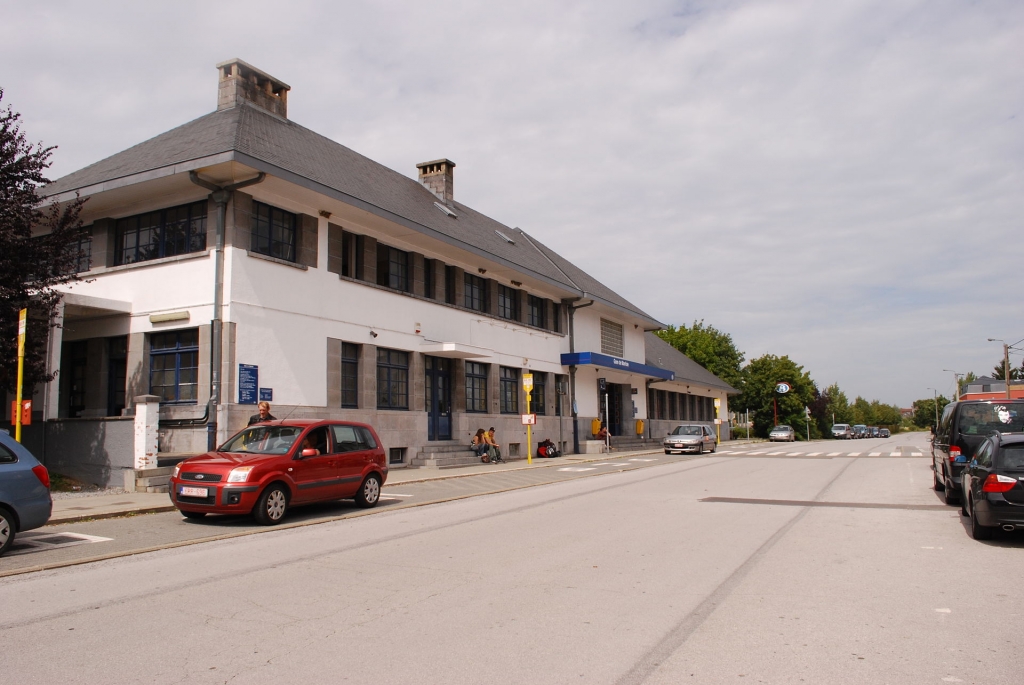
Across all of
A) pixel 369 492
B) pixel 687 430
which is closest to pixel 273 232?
pixel 369 492

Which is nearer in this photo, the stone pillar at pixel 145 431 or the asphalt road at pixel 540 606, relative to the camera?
the asphalt road at pixel 540 606

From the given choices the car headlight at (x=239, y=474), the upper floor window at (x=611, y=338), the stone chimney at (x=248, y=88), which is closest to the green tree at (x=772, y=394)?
the upper floor window at (x=611, y=338)

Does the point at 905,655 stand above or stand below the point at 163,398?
below

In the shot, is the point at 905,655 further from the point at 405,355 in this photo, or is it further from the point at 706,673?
the point at 405,355

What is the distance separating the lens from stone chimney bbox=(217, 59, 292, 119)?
22.4m

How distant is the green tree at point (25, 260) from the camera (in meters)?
14.9

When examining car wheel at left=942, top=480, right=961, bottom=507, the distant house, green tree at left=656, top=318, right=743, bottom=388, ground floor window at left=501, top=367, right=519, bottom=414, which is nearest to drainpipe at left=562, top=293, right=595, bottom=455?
ground floor window at left=501, top=367, right=519, bottom=414

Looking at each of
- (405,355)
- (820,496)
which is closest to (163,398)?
(405,355)

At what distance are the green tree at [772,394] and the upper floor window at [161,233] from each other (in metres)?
67.2

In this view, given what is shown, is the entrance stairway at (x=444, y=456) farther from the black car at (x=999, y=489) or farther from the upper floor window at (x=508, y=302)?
the black car at (x=999, y=489)

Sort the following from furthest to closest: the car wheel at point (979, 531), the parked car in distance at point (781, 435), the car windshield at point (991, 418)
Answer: the parked car in distance at point (781, 435), the car windshield at point (991, 418), the car wheel at point (979, 531)

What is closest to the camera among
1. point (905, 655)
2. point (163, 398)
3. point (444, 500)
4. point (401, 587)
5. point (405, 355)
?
point (905, 655)

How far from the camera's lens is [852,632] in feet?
18.4

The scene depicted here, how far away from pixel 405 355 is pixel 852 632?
760 inches
